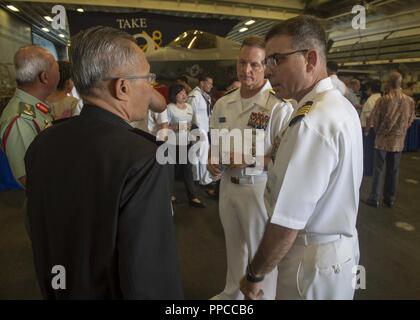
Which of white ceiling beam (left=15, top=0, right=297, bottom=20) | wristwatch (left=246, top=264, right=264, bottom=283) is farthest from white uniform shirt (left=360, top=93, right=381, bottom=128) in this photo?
wristwatch (left=246, top=264, right=264, bottom=283)

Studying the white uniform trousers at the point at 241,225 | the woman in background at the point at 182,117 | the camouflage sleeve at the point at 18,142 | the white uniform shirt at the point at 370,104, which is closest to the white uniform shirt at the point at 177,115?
the woman in background at the point at 182,117

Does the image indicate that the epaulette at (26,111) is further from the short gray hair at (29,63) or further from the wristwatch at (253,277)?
the wristwatch at (253,277)

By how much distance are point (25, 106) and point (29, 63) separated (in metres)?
0.23

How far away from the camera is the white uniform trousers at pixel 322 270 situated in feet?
3.40

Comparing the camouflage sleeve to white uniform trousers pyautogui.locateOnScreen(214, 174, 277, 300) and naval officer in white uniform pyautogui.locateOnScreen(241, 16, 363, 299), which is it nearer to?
white uniform trousers pyautogui.locateOnScreen(214, 174, 277, 300)

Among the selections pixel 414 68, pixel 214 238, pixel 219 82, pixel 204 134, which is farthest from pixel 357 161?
pixel 414 68

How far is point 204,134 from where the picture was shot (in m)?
4.16

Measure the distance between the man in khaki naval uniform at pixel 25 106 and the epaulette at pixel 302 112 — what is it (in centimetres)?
138

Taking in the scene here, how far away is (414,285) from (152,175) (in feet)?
8.42

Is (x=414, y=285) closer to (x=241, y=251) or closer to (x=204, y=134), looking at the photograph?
(x=241, y=251)

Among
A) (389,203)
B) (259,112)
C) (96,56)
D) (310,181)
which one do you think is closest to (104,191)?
(96,56)

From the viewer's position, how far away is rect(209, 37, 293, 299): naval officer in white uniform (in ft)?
5.72

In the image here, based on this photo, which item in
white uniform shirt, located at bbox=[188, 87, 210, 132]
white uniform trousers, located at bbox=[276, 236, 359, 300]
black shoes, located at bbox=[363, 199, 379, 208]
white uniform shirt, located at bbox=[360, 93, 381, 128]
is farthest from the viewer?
white uniform shirt, located at bbox=[360, 93, 381, 128]

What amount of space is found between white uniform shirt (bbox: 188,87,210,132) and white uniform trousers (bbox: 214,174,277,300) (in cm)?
225
